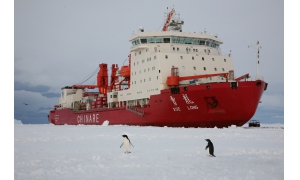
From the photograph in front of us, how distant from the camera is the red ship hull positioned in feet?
51.8

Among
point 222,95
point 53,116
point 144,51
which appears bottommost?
point 53,116

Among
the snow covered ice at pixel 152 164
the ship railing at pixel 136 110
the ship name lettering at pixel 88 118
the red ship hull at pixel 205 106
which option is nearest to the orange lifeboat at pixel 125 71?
the ship railing at pixel 136 110

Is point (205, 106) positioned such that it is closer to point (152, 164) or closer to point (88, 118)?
point (152, 164)

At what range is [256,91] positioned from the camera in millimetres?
15820

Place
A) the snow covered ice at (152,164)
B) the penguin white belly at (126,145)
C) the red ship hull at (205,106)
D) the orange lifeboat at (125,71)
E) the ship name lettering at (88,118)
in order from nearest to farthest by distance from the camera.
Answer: the snow covered ice at (152,164) < the penguin white belly at (126,145) < the red ship hull at (205,106) < the orange lifeboat at (125,71) < the ship name lettering at (88,118)

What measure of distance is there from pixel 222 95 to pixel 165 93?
129 inches

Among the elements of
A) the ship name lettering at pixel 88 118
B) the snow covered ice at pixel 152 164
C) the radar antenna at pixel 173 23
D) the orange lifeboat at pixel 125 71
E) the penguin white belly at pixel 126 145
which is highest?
the radar antenna at pixel 173 23

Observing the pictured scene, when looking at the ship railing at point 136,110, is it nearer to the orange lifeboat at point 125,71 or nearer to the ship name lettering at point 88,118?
the orange lifeboat at point 125,71

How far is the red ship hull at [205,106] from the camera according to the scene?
1579 cm

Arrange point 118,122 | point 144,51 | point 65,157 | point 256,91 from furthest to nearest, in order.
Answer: point 118,122
point 144,51
point 256,91
point 65,157

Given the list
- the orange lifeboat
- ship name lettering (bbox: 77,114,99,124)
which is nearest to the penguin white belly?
the orange lifeboat

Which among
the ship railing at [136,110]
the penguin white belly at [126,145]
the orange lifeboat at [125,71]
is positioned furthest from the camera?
the orange lifeboat at [125,71]

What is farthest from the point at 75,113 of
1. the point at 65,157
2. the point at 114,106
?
the point at 65,157

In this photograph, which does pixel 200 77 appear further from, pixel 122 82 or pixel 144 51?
pixel 122 82
